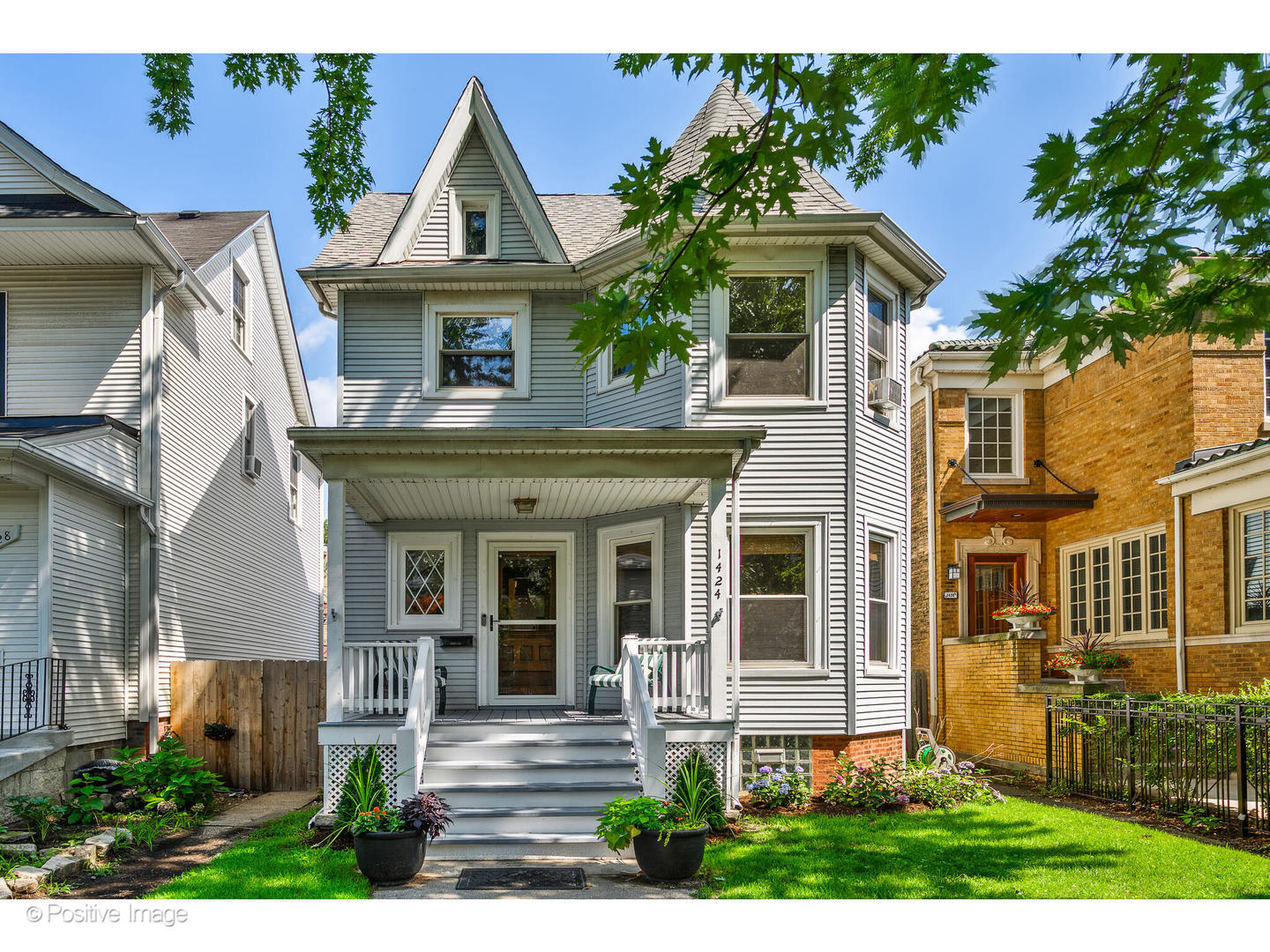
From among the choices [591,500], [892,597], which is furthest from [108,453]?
[892,597]

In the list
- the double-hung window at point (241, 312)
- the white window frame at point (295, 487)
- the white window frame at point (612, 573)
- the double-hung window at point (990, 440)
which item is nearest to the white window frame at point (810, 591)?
the white window frame at point (612, 573)

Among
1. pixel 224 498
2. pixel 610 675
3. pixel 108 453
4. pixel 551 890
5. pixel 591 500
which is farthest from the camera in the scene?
pixel 224 498

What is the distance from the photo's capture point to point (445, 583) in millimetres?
12219

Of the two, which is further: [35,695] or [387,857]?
[35,695]

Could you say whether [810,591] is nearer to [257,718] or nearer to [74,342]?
[257,718]

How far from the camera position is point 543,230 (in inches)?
496

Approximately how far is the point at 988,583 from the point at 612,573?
774 cm

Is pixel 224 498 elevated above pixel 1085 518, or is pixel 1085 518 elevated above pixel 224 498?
pixel 224 498

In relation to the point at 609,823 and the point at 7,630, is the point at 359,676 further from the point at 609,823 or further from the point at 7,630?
the point at 7,630

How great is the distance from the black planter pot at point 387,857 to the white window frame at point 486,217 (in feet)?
25.5

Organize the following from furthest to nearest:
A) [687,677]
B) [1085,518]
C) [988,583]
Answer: [988,583] → [1085,518] → [687,677]

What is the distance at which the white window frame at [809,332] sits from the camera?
11.2 meters

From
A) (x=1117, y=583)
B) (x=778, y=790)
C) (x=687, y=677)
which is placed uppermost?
(x=1117, y=583)
